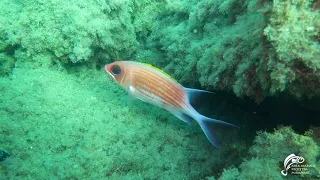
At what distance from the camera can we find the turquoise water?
7.18 feet

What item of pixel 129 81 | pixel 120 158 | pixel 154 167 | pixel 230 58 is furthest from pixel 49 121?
pixel 230 58

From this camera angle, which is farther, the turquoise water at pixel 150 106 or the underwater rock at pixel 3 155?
the underwater rock at pixel 3 155

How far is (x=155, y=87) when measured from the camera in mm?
3242

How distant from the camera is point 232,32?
122 inches

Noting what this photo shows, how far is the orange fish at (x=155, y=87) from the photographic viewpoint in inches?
126

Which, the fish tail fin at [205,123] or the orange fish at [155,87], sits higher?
the orange fish at [155,87]

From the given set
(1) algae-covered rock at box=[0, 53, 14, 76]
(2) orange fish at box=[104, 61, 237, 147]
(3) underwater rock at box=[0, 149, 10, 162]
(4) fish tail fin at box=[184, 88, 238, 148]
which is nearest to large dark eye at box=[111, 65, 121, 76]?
(2) orange fish at box=[104, 61, 237, 147]

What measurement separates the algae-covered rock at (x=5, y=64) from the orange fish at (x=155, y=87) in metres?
2.75

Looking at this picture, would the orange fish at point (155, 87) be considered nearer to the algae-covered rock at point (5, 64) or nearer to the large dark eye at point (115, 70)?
the large dark eye at point (115, 70)

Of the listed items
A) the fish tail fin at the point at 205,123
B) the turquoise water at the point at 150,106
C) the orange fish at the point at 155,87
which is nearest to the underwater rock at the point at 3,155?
the turquoise water at the point at 150,106

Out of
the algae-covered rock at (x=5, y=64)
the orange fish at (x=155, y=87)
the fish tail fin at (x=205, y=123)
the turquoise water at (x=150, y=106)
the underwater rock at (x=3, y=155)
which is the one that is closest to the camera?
the turquoise water at (x=150, y=106)

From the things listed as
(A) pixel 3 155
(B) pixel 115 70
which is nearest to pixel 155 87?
(B) pixel 115 70

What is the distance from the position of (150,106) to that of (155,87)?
1.37 meters

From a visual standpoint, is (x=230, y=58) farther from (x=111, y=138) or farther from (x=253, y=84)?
(x=111, y=138)
